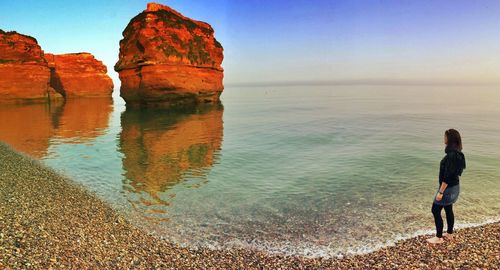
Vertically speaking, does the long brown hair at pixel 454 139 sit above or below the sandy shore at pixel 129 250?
above

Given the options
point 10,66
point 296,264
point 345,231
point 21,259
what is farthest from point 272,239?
point 10,66

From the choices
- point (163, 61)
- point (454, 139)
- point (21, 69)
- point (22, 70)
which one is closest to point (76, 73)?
point (22, 70)

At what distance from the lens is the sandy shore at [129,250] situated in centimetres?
657

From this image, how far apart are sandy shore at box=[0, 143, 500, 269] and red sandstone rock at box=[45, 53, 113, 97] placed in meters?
96.0

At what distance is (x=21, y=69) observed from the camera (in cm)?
6744

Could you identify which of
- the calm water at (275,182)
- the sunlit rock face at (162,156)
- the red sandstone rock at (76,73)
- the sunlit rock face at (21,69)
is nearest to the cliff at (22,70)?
the sunlit rock face at (21,69)

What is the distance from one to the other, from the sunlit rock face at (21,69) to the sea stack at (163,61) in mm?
27887

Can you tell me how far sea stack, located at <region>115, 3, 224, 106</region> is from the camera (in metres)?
50.0

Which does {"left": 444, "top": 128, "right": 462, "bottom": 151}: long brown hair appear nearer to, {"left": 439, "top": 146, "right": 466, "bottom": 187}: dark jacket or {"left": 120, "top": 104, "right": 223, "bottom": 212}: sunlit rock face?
{"left": 439, "top": 146, "right": 466, "bottom": 187}: dark jacket

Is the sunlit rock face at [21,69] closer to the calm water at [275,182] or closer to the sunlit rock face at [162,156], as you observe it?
the calm water at [275,182]

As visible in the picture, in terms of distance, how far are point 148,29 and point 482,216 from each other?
168 ft

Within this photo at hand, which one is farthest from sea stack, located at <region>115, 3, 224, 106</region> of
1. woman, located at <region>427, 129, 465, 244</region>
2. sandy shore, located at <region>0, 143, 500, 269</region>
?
woman, located at <region>427, 129, 465, 244</region>

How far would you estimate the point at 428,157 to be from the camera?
19.8 meters

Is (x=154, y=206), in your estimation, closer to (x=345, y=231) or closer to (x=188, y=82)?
(x=345, y=231)
